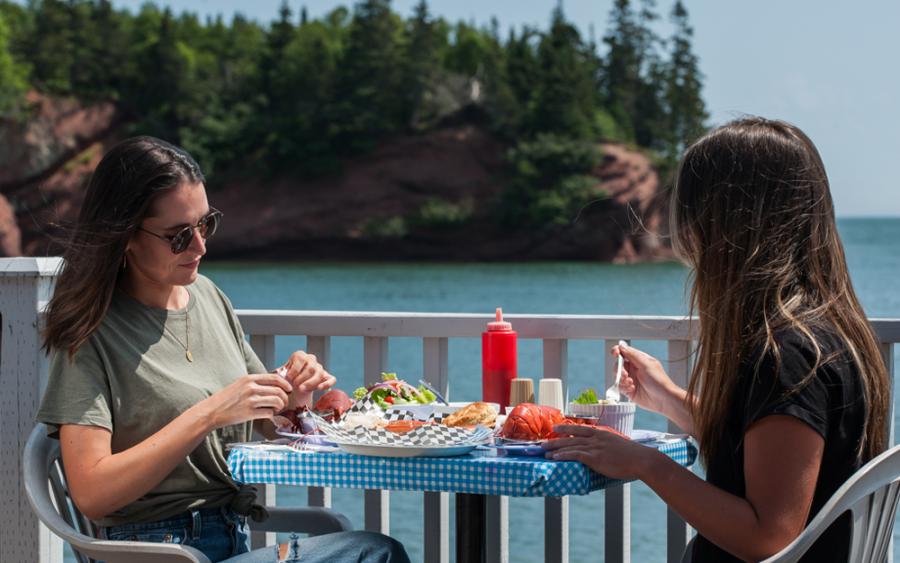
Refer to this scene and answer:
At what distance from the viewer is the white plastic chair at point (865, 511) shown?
1.96 meters

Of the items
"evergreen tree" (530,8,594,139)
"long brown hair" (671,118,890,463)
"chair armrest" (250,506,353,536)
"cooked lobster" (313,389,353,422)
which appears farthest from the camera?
"evergreen tree" (530,8,594,139)

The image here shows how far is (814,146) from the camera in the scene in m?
2.19

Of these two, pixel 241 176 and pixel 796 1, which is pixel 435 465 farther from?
pixel 796 1

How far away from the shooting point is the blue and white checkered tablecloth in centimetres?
225

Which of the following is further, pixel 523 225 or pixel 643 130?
pixel 643 130

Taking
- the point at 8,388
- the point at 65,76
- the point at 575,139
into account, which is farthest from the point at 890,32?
the point at 8,388

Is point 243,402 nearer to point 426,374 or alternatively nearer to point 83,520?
point 83,520

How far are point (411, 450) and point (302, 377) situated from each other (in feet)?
1.46

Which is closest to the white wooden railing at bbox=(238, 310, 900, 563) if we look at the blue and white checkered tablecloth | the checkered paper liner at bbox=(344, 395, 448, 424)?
the checkered paper liner at bbox=(344, 395, 448, 424)

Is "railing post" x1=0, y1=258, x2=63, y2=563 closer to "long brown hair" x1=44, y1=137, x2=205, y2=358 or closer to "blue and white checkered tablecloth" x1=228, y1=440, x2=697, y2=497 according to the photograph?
"long brown hair" x1=44, y1=137, x2=205, y2=358

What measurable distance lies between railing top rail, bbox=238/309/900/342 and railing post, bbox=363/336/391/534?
1.5 inches

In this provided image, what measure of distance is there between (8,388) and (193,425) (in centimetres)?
135

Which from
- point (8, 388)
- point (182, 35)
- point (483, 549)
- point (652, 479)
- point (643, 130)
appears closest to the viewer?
point (652, 479)

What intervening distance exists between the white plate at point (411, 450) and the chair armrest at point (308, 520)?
1.66 feet
